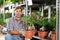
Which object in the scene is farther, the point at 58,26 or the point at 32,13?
the point at 32,13

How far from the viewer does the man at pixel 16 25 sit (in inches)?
103

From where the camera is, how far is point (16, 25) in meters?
2.64

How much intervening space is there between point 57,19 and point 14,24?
2.03 feet

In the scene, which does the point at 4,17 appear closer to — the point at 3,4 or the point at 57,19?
the point at 3,4

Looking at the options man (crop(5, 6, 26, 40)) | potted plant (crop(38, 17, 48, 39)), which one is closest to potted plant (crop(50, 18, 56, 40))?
potted plant (crop(38, 17, 48, 39))

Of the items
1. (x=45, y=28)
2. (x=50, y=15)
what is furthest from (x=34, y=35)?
(x=50, y=15)

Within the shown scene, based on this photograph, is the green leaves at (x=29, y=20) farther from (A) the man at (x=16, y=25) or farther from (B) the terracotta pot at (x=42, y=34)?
(B) the terracotta pot at (x=42, y=34)

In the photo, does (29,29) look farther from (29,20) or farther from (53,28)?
(53,28)

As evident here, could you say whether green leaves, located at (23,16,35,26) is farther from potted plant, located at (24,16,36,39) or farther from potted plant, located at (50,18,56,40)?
potted plant, located at (50,18,56,40)

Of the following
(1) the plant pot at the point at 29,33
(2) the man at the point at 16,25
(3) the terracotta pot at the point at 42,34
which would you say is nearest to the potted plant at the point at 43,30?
(3) the terracotta pot at the point at 42,34

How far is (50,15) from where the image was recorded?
2.46 metres

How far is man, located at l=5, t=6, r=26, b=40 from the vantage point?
2.62m

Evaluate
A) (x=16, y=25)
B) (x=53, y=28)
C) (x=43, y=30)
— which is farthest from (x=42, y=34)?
(x=16, y=25)

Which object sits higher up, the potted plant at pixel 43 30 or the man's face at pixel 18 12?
the man's face at pixel 18 12
